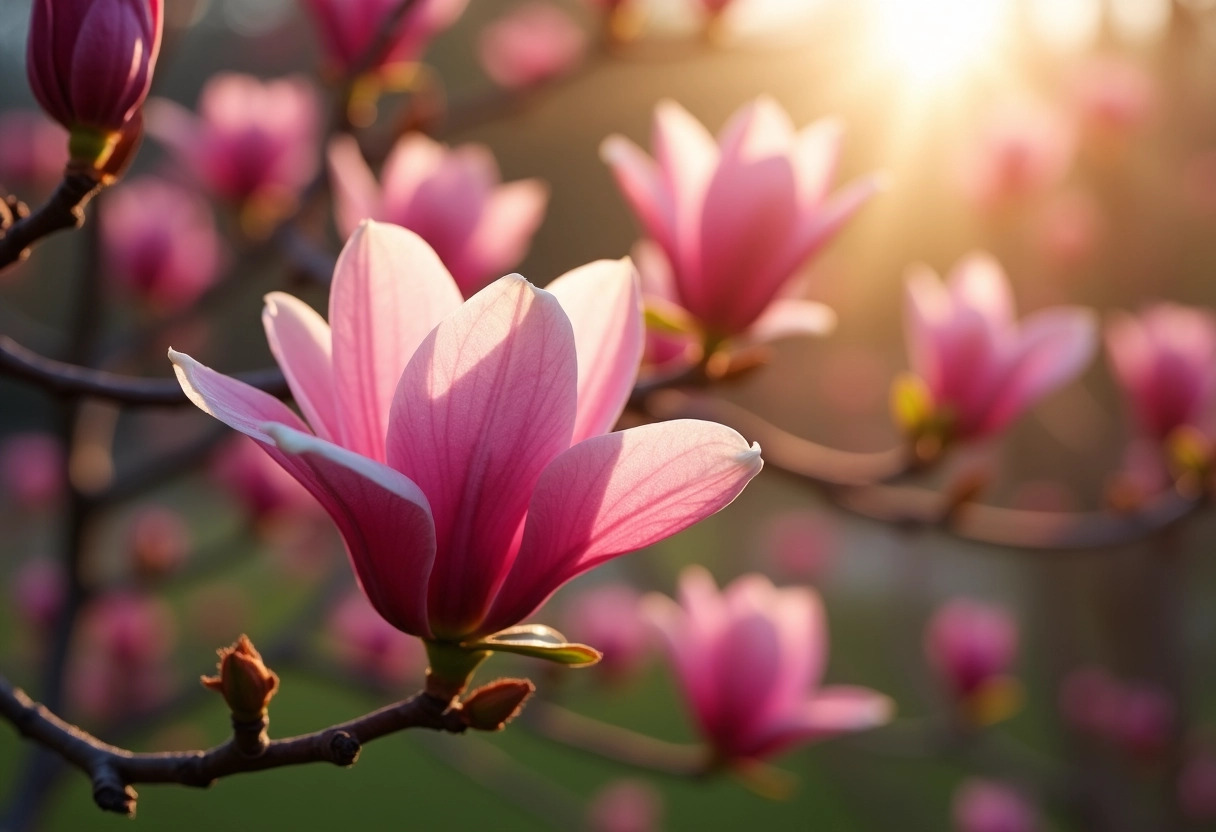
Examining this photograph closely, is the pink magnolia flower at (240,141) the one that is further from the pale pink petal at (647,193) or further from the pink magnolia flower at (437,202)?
the pale pink petal at (647,193)

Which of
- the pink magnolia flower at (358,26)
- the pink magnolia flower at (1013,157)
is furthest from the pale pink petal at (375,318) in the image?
the pink magnolia flower at (1013,157)

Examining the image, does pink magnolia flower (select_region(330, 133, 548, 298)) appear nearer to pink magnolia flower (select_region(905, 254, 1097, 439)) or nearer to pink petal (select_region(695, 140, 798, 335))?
pink petal (select_region(695, 140, 798, 335))

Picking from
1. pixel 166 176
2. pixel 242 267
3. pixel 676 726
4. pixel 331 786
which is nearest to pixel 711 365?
pixel 242 267

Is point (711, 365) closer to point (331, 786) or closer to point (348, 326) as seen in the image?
point (348, 326)

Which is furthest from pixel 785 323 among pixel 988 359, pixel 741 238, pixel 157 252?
pixel 157 252

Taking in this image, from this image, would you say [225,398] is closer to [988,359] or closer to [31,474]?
[988,359]
